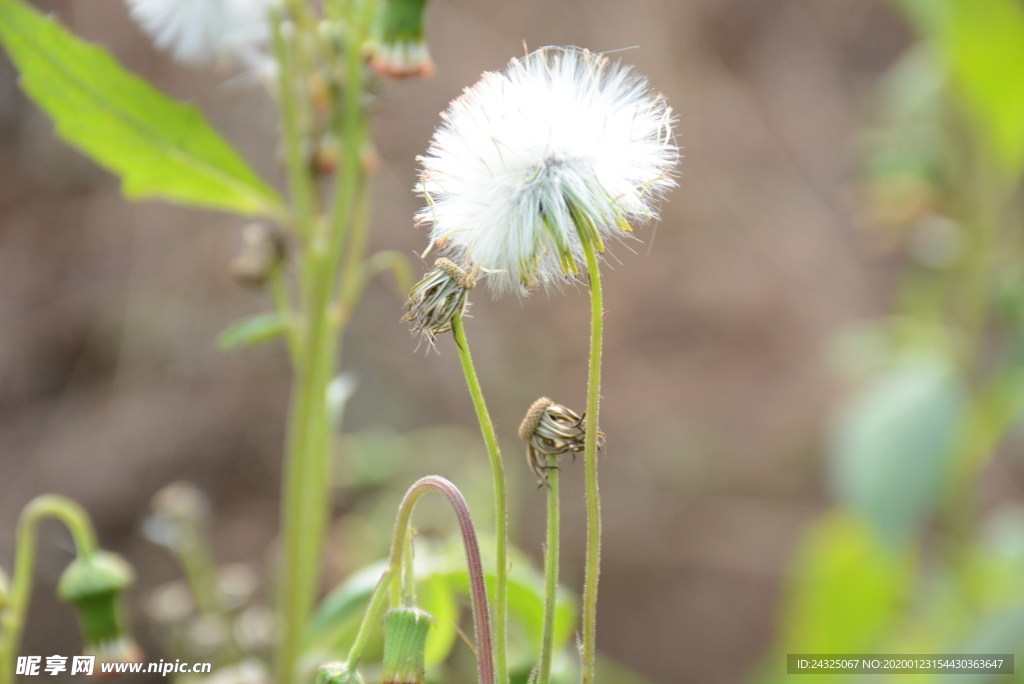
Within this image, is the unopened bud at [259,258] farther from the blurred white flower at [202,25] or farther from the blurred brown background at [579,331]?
the blurred brown background at [579,331]

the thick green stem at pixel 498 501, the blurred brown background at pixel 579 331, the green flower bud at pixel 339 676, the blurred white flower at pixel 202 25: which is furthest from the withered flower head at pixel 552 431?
the blurred brown background at pixel 579 331

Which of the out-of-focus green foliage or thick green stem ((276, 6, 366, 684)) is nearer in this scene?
thick green stem ((276, 6, 366, 684))

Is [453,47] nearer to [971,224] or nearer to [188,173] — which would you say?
[971,224]

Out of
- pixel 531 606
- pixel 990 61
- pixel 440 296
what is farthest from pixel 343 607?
pixel 990 61

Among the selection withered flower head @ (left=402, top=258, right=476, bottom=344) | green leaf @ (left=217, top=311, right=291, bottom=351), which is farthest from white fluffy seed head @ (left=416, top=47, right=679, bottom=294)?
green leaf @ (left=217, top=311, right=291, bottom=351)

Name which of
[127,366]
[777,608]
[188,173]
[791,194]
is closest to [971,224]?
[188,173]

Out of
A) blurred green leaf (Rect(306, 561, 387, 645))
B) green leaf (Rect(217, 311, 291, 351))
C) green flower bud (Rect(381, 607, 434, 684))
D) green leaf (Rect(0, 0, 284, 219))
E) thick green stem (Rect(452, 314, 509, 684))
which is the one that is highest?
green leaf (Rect(0, 0, 284, 219))

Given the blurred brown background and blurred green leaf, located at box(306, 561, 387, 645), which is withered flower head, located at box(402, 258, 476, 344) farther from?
the blurred brown background
